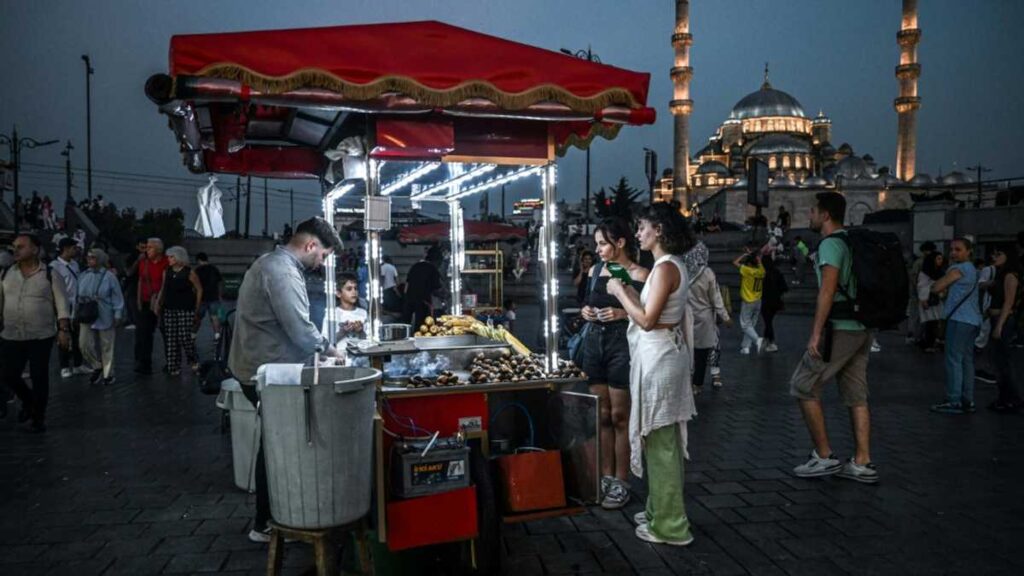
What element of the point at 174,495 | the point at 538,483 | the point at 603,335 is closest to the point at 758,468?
the point at 603,335

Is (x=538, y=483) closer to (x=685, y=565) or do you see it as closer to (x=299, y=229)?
(x=685, y=565)

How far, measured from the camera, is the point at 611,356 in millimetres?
4957

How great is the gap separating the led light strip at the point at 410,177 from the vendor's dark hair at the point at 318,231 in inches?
67.1

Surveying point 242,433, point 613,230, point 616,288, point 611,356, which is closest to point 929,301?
point 611,356

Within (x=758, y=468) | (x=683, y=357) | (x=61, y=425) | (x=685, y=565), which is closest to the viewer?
(x=685, y=565)

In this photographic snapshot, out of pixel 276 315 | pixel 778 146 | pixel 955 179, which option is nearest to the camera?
pixel 276 315

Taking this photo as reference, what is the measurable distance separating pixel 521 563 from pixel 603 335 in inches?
66.7

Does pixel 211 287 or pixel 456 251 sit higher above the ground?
pixel 456 251

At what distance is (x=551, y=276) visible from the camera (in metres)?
4.99

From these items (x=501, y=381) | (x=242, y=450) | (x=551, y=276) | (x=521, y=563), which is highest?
(x=551, y=276)

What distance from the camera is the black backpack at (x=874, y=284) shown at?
5.34 meters

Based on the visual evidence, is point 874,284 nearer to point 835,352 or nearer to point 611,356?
point 835,352

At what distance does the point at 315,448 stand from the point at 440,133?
2.20 metres

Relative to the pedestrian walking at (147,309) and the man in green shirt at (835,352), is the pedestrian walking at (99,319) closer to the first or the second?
the pedestrian walking at (147,309)
